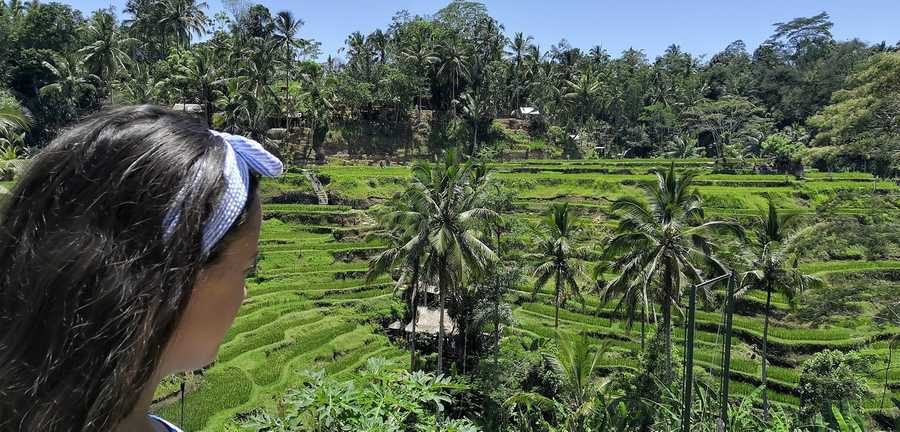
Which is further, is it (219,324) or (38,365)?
(219,324)

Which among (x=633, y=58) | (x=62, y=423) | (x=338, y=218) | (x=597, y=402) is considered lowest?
(x=597, y=402)

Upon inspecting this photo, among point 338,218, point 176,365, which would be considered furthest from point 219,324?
point 338,218

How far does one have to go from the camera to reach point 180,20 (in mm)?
49094

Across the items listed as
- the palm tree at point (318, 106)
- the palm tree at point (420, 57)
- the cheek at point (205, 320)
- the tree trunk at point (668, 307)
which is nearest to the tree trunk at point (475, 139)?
the palm tree at point (420, 57)

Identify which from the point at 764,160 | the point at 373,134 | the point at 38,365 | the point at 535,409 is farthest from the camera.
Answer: the point at 373,134

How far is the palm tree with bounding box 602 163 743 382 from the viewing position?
14.8 meters

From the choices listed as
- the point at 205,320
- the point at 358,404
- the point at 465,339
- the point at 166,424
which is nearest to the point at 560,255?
the point at 465,339

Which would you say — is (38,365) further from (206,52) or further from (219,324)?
(206,52)

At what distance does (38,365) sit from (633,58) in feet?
233

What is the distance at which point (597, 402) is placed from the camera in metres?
14.9

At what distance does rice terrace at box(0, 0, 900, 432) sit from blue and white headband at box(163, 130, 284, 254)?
26 cm

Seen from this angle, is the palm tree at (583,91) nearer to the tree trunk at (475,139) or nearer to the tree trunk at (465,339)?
the tree trunk at (475,139)

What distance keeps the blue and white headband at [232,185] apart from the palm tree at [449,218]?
14.1m

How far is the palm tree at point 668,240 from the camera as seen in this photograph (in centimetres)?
1477
